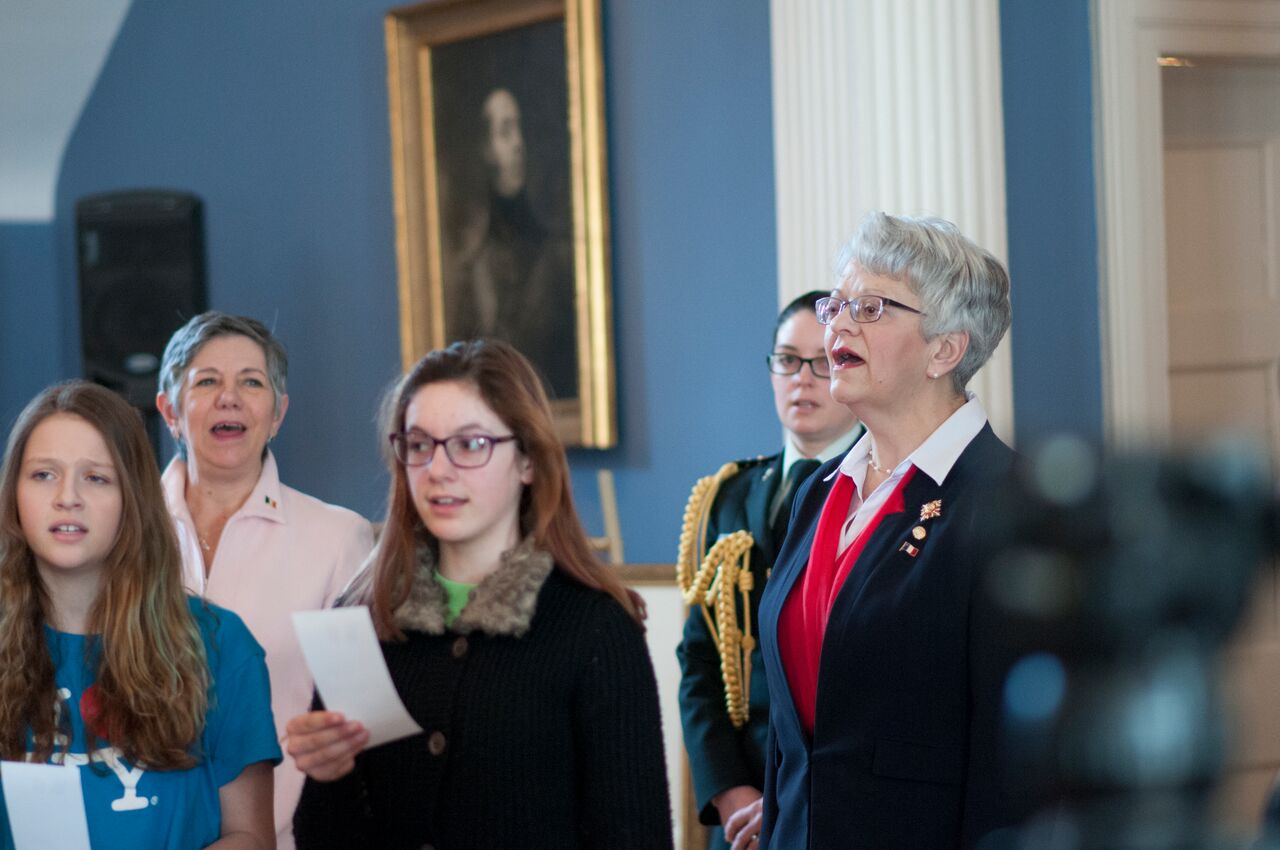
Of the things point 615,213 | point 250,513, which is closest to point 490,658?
point 250,513

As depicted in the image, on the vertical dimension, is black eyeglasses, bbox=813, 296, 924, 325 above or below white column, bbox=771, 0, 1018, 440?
below

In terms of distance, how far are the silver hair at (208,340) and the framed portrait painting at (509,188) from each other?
215 cm

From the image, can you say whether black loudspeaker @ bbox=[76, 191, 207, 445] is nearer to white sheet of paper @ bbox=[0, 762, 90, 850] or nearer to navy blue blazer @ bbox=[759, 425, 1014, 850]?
white sheet of paper @ bbox=[0, 762, 90, 850]

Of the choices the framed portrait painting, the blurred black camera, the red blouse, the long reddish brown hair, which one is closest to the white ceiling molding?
the framed portrait painting

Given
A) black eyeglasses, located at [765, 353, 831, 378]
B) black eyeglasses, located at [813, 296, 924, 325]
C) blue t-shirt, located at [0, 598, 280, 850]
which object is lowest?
blue t-shirt, located at [0, 598, 280, 850]

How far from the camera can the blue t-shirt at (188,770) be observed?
163 centimetres

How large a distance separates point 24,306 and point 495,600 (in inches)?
218

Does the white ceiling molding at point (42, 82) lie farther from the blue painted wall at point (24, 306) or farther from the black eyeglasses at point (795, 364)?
the black eyeglasses at point (795, 364)

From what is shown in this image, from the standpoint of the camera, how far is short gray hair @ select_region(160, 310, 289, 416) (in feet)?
8.05

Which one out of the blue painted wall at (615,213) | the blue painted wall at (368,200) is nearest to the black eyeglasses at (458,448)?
the blue painted wall at (615,213)

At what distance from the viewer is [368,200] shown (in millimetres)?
5406

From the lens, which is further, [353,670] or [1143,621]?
[353,670]

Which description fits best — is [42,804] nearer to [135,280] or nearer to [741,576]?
[741,576]

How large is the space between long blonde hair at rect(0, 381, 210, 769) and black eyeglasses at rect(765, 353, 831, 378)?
102cm
